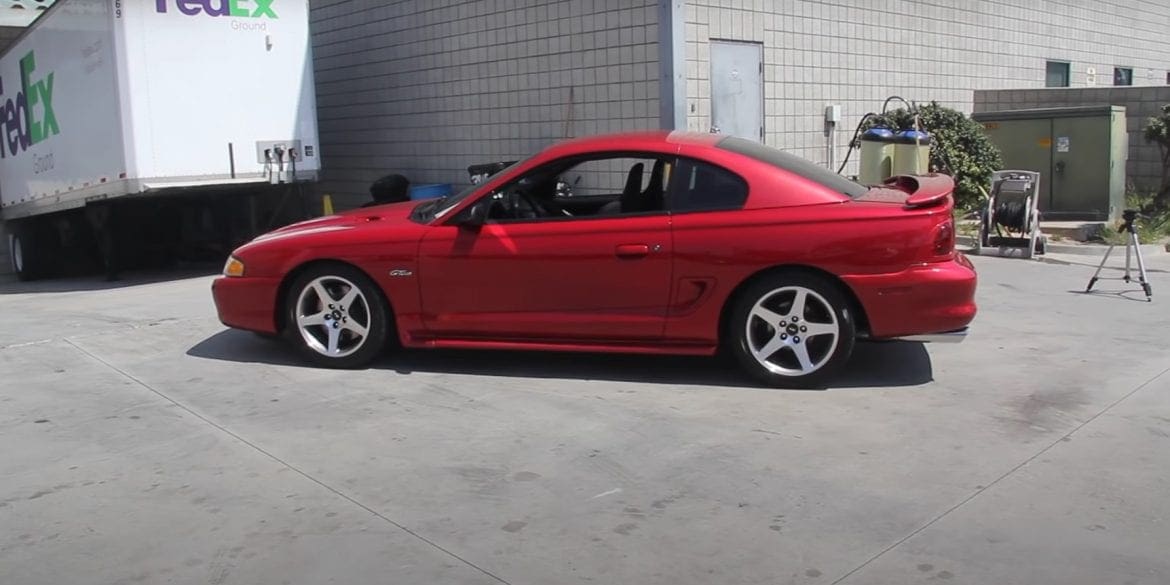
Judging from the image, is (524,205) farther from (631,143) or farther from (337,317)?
(337,317)

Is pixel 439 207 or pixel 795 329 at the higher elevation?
pixel 439 207

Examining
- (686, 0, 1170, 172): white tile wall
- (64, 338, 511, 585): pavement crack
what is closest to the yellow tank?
A: (686, 0, 1170, 172): white tile wall

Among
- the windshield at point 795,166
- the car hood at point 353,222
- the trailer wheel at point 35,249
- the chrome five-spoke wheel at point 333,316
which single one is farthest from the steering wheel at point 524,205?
the trailer wheel at point 35,249

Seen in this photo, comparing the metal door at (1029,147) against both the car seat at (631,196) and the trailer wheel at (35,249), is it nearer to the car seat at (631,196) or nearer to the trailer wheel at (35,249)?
the car seat at (631,196)

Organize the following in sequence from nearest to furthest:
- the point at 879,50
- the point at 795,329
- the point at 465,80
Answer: the point at 795,329 → the point at 465,80 → the point at 879,50

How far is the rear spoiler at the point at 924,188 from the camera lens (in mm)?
6035

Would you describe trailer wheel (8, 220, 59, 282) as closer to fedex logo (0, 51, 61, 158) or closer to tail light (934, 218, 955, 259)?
fedex logo (0, 51, 61, 158)

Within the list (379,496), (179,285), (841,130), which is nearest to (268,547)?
(379,496)

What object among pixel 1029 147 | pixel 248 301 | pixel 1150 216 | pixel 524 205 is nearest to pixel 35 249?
pixel 248 301

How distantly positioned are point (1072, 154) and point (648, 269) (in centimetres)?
886

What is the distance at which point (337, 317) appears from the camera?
6.72 meters

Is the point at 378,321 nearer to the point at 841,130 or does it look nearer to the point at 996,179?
the point at 996,179

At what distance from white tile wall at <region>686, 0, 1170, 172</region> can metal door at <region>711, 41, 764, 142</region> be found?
107mm

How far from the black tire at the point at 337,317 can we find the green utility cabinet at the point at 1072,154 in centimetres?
964
